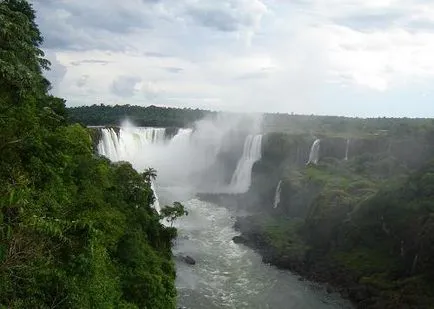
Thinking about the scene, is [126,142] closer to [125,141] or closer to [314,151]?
[125,141]

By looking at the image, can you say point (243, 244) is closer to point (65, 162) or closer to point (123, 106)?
point (65, 162)

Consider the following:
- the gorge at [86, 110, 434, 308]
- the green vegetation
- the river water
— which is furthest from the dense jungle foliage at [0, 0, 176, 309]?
the green vegetation

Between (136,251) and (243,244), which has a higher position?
(136,251)

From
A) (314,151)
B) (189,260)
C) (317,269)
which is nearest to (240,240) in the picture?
(189,260)

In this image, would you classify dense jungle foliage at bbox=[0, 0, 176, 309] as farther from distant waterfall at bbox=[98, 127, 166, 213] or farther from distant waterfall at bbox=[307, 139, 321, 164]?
distant waterfall at bbox=[307, 139, 321, 164]

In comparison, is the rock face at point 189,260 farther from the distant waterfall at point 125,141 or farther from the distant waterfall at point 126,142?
the distant waterfall at point 125,141

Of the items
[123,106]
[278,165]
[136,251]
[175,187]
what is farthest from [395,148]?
[123,106]
